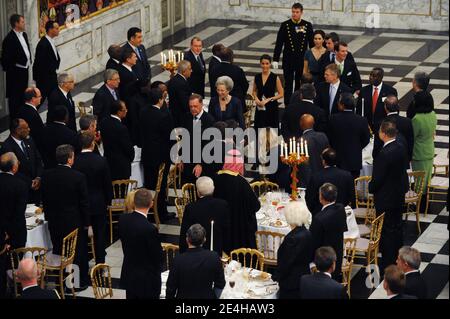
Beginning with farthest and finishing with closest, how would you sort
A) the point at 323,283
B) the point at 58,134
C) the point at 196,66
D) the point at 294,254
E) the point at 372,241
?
the point at 196,66 < the point at 58,134 < the point at 372,241 < the point at 294,254 < the point at 323,283

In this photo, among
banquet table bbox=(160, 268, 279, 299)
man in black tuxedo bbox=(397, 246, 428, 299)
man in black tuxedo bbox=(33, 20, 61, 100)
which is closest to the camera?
man in black tuxedo bbox=(397, 246, 428, 299)

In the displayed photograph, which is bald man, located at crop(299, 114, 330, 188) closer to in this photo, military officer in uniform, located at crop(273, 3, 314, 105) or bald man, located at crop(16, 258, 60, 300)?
bald man, located at crop(16, 258, 60, 300)

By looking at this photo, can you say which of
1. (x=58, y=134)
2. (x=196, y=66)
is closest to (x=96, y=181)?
(x=58, y=134)

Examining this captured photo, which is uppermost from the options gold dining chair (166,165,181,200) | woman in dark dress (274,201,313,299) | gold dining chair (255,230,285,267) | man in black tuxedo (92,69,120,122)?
man in black tuxedo (92,69,120,122)

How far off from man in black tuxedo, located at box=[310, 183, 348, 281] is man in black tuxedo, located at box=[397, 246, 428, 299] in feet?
4.09

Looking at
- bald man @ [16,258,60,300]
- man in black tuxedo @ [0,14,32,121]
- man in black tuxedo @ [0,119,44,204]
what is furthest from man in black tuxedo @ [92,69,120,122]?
bald man @ [16,258,60,300]

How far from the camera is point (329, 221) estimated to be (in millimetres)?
10531

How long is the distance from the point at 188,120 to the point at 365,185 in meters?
2.29

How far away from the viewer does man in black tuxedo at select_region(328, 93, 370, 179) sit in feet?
43.3

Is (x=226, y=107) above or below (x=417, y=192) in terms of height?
above

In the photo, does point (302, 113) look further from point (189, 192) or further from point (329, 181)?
point (329, 181)

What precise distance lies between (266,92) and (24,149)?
4.19m
